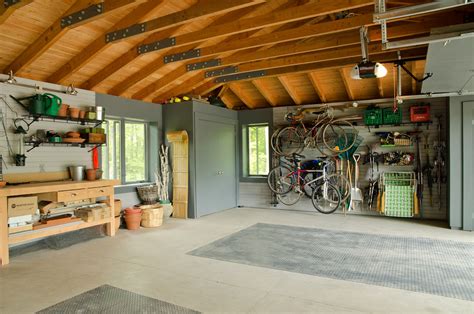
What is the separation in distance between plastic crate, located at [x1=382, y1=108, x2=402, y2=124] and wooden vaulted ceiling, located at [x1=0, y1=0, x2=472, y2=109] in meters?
0.56

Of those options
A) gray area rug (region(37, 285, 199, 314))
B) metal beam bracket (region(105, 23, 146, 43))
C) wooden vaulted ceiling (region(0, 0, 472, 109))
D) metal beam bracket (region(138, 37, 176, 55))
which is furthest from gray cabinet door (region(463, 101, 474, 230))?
metal beam bracket (region(105, 23, 146, 43))

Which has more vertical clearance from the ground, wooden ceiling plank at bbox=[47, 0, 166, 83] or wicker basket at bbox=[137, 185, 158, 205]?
wooden ceiling plank at bbox=[47, 0, 166, 83]

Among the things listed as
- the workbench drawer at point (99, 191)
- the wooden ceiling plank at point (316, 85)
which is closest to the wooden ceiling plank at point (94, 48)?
the workbench drawer at point (99, 191)

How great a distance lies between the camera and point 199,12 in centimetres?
419

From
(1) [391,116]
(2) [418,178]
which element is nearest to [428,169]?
(2) [418,178]

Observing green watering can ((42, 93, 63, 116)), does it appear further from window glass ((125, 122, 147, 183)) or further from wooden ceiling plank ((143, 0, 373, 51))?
wooden ceiling plank ((143, 0, 373, 51))

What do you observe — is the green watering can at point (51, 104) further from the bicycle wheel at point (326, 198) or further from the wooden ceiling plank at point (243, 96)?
the bicycle wheel at point (326, 198)

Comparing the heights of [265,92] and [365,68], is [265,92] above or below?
above

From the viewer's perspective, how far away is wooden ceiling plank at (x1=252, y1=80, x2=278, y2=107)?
7.90m

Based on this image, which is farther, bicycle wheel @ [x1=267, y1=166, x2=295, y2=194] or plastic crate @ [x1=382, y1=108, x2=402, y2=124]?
bicycle wheel @ [x1=267, y1=166, x2=295, y2=194]

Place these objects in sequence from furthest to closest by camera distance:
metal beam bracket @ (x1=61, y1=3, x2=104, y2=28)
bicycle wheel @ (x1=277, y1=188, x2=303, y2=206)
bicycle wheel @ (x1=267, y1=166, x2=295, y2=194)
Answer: bicycle wheel @ (x1=277, y1=188, x2=303, y2=206) < bicycle wheel @ (x1=267, y1=166, x2=295, y2=194) < metal beam bracket @ (x1=61, y1=3, x2=104, y2=28)

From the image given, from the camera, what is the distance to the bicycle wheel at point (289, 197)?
823 centimetres

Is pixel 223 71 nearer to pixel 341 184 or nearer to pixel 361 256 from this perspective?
pixel 341 184

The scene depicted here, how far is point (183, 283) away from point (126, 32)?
3592 mm
